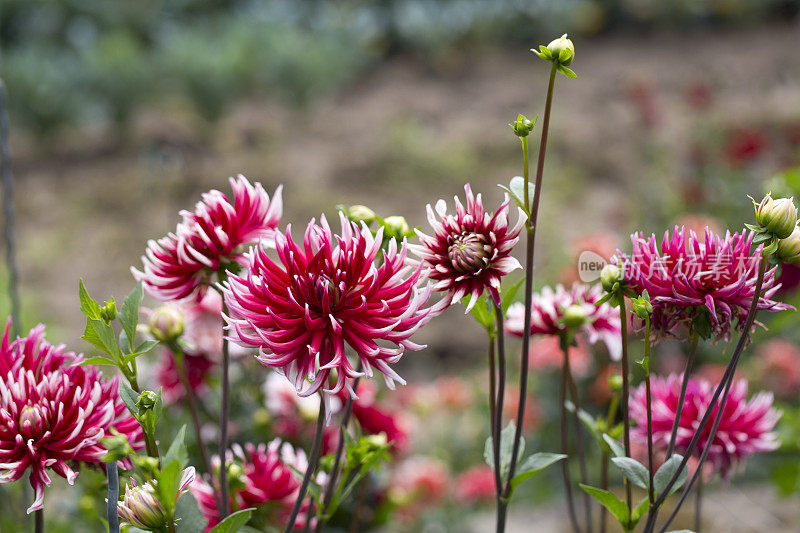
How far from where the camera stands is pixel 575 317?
1.99 feet

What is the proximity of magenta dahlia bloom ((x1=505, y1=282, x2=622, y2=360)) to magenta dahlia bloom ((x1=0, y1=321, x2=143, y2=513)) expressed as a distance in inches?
14.4

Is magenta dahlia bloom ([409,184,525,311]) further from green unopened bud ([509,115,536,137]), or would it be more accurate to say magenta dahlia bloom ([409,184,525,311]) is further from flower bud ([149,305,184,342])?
flower bud ([149,305,184,342])

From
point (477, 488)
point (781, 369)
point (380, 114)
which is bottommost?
point (477, 488)

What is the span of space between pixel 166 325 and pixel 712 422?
503mm

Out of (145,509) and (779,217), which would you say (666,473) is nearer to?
(779,217)

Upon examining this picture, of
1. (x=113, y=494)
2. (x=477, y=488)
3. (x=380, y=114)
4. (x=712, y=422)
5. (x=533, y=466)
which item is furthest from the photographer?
(x=380, y=114)

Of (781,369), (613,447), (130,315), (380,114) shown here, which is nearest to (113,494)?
(130,315)

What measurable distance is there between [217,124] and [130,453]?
13.0 feet

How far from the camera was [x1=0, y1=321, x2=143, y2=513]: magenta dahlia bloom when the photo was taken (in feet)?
1.60

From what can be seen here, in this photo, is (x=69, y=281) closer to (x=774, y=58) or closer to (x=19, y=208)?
(x=19, y=208)

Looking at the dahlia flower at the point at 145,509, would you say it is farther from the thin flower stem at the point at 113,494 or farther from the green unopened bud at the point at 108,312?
the green unopened bud at the point at 108,312

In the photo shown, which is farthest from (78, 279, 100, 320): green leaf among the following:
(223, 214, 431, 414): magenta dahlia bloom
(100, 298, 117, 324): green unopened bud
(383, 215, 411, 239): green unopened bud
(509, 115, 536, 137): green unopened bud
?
(509, 115, 536, 137): green unopened bud

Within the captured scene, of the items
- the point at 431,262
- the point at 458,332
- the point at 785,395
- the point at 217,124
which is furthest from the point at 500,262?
the point at 217,124

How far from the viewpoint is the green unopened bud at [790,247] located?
1.54 ft
